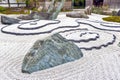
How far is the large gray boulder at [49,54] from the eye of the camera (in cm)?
649

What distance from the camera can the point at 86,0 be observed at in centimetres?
3106

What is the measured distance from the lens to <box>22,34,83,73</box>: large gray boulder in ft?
21.3

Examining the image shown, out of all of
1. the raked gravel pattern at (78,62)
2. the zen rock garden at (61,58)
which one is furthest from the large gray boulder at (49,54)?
the raked gravel pattern at (78,62)

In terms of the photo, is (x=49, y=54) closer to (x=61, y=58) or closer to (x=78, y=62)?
(x=61, y=58)

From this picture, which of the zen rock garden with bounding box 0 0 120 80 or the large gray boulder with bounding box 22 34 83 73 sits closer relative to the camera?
the zen rock garden with bounding box 0 0 120 80

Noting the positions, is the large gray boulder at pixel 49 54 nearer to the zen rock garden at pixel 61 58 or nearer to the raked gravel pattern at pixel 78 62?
the zen rock garden at pixel 61 58

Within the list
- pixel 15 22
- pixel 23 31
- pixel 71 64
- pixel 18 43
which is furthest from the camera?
pixel 15 22

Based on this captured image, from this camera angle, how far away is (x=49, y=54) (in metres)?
6.80

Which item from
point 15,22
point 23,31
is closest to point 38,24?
point 23,31

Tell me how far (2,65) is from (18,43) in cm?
314

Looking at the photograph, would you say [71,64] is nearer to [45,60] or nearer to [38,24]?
[45,60]

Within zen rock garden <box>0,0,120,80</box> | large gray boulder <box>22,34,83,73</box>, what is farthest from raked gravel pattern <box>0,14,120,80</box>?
large gray boulder <box>22,34,83,73</box>

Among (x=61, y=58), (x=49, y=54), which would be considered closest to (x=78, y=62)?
(x=61, y=58)

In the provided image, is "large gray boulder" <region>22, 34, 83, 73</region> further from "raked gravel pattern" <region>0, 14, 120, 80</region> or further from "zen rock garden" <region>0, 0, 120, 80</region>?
"raked gravel pattern" <region>0, 14, 120, 80</region>
